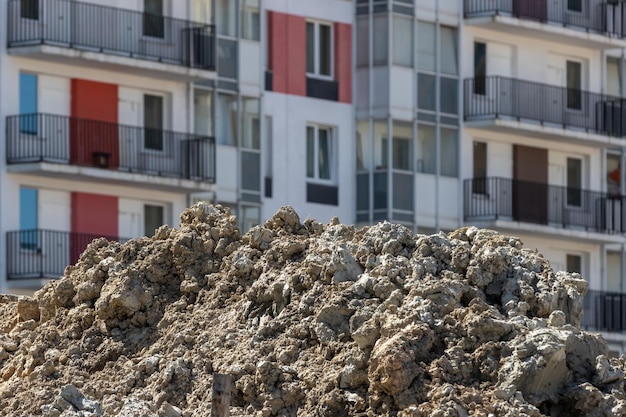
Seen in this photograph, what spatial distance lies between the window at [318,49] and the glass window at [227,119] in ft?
8.35

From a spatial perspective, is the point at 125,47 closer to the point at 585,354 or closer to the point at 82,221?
the point at 82,221

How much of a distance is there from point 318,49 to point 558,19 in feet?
28.3

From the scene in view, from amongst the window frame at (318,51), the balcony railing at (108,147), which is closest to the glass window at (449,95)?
the window frame at (318,51)

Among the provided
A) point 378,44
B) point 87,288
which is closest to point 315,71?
point 378,44

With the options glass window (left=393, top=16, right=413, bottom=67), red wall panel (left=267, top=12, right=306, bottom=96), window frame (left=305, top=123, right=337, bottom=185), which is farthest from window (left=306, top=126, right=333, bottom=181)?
glass window (left=393, top=16, right=413, bottom=67)

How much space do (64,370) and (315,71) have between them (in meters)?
44.6

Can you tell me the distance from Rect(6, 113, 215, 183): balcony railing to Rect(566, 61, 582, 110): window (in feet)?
44.4

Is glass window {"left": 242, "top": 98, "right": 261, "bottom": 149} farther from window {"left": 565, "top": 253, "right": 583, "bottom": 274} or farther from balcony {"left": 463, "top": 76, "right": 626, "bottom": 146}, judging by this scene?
window {"left": 565, "top": 253, "right": 583, "bottom": 274}

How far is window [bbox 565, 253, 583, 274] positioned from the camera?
65.2 meters

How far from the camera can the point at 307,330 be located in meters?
14.6

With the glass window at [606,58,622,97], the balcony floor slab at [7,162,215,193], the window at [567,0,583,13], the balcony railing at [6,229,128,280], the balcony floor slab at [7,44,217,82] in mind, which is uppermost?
Answer: the window at [567,0,583,13]

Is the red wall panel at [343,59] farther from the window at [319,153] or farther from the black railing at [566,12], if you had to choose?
the black railing at [566,12]

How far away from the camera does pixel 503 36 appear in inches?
2509

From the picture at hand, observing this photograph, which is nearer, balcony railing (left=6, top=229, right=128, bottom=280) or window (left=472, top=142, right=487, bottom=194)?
balcony railing (left=6, top=229, right=128, bottom=280)
